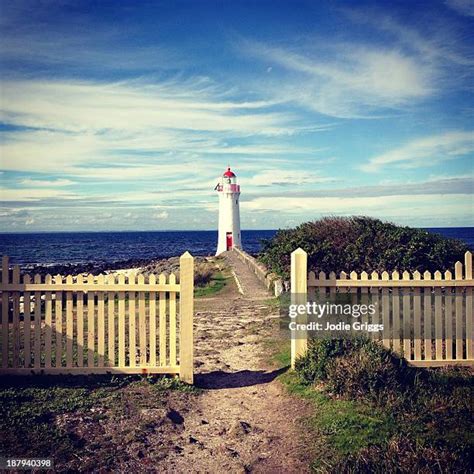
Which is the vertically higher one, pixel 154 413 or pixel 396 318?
pixel 396 318

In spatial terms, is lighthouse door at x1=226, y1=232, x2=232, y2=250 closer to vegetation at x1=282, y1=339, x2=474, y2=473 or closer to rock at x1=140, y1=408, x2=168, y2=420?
vegetation at x1=282, y1=339, x2=474, y2=473

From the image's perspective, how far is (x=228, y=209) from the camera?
36.4 meters

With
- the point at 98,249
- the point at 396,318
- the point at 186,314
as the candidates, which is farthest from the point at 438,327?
the point at 98,249

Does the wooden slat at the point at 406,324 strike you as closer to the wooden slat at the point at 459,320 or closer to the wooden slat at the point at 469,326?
the wooden slat at the point at 459,320

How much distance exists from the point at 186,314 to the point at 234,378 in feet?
4.09

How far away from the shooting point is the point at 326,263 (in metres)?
9.83

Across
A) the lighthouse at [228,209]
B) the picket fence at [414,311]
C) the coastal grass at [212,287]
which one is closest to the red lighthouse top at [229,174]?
the lighthouse at [228,209]

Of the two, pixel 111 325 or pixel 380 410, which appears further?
pixel 111 325

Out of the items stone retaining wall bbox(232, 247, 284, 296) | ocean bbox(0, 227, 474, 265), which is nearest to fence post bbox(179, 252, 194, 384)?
stone retaining wall bbox(232, 247, 284, 296)

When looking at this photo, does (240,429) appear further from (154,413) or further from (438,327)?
(438,327)

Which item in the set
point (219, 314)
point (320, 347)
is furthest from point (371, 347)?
point (219, 314)

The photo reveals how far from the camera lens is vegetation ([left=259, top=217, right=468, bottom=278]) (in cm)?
924

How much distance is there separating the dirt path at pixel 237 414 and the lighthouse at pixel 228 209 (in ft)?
88.1

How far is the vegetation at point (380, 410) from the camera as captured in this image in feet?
13.5
